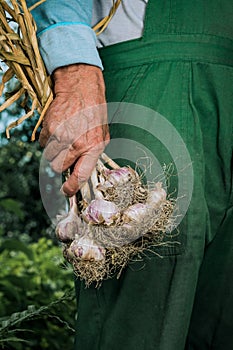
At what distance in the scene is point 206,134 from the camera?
4.18 ft

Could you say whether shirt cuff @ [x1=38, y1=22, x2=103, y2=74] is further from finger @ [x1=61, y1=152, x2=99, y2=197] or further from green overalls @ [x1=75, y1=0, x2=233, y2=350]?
finger @ [x1=61, y1=152, x2=99, y2=197]

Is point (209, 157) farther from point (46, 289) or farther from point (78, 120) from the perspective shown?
point (46, 289)

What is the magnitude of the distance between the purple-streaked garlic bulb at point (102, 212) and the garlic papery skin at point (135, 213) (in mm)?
15

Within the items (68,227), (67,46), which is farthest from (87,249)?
(67,46)

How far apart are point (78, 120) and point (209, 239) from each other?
0.34 meters

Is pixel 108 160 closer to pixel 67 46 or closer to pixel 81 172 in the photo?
pixel 81 172

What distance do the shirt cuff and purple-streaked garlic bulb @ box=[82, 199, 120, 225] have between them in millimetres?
279

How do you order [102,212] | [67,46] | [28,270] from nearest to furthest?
1. [102,212]
2. [67,46]
3. [28,270]

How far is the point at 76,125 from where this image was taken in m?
1.23

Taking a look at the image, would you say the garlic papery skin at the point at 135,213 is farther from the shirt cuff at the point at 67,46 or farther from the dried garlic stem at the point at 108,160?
the shirt cuff at the point at 67,46

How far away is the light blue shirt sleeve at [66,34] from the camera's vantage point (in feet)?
4.19

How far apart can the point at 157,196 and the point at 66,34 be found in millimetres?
370

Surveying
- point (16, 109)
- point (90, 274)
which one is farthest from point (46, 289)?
point (16, 109)

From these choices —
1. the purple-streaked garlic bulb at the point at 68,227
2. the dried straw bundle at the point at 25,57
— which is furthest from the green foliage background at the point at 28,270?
the dried straw bundle at the point at 25,57
